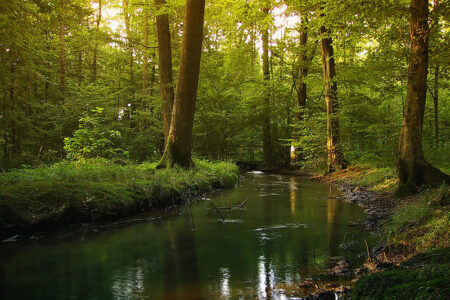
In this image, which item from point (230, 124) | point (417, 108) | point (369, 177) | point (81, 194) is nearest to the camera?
point (81, 194)

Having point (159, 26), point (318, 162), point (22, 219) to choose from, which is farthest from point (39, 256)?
point (318, 162)

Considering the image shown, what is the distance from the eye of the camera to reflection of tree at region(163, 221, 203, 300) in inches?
137

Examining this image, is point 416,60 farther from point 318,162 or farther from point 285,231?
point 318,162

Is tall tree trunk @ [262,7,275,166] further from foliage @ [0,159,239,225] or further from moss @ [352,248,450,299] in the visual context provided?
moss @ [352,248,450,299]

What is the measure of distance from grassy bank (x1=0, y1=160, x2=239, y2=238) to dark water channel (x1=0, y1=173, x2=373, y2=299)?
537mm

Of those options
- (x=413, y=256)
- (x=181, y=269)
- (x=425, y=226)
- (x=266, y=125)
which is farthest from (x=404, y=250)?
(x=266, y=125)

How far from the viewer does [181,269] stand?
4172 millimetres

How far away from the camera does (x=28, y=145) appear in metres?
16.7

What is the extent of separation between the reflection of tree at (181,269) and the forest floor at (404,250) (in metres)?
1.32

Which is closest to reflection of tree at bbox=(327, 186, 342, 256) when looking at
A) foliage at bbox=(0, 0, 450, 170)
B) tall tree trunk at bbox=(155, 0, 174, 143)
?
foliage at bbox=(0, 0, 450, 170)

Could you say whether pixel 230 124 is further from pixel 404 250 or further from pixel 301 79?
pixel 404 250

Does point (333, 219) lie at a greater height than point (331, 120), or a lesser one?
lesser

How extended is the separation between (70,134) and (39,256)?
14872 millimetres

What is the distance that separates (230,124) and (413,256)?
18757 millimetres
